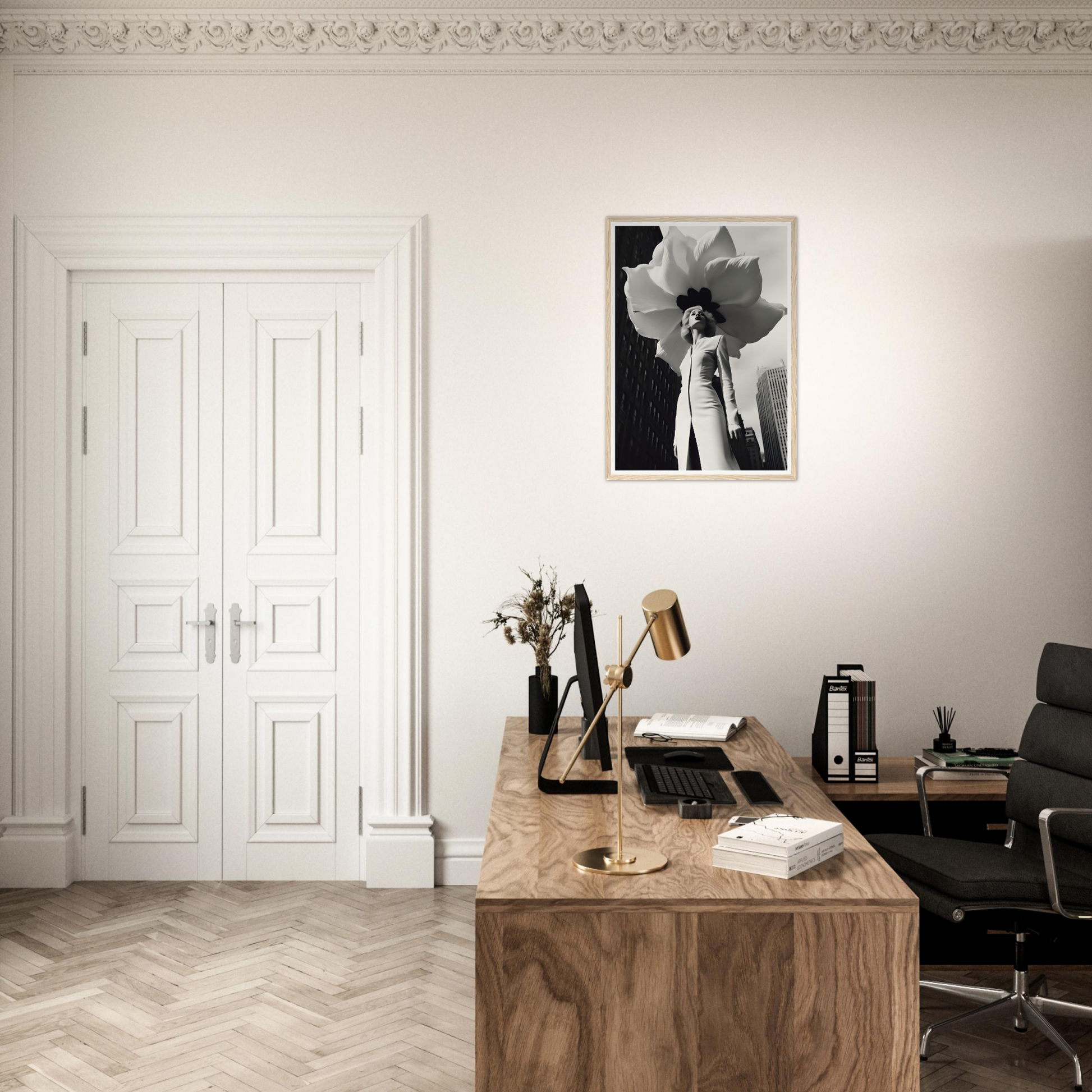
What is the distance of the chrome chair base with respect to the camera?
257cm

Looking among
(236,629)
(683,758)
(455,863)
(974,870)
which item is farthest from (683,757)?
(236,629)

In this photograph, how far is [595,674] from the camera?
2305 mm

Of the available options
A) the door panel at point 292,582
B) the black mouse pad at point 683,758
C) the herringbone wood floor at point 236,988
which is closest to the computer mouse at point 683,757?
the black mouse pad at point 683,758

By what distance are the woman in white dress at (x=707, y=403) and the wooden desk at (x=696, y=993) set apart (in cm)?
234

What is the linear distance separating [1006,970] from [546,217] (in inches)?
125

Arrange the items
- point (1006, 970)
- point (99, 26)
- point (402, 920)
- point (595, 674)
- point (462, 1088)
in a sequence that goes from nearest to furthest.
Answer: point (595, 674), point (462, 1088), point (1006, 970), point (402, 920), point (99, 26)

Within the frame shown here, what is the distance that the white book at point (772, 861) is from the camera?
184 cm

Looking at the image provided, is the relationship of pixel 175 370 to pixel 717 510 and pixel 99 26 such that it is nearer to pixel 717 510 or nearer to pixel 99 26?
pixel 99 26

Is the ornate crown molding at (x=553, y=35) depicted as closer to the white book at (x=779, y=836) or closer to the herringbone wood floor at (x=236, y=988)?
the white book at (x=779, y=836)

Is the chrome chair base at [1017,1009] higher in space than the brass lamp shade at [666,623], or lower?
lower

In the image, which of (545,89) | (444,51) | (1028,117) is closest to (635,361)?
(545,89)

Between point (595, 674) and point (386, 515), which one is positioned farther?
point (386, 515)

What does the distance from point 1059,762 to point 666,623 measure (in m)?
Answer: 1.72

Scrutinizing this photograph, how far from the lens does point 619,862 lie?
1.88 meters
